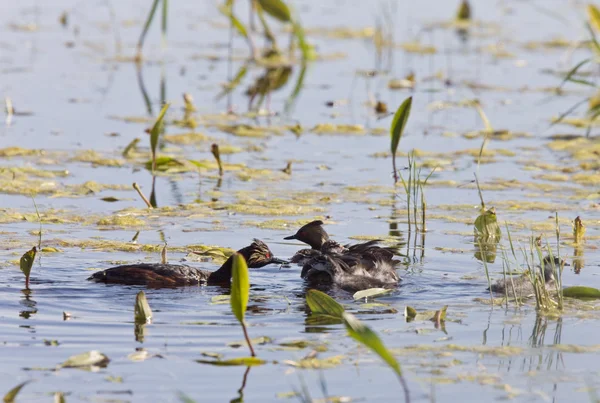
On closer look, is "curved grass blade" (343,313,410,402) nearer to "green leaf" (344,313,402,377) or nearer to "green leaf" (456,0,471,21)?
→ "green leaf" (344,313,402,377)

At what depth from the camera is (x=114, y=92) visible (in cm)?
1360

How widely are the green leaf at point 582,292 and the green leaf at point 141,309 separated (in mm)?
2323

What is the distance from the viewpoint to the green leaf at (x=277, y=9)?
1439cm

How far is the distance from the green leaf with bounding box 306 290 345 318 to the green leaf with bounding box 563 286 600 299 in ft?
4.78

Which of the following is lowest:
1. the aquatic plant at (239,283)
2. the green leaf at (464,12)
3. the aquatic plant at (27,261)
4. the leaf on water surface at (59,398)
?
the leaf on water surface at (59,398)

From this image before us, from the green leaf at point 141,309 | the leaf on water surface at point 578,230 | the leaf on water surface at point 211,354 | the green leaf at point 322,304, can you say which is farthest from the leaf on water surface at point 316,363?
the leaf on water surface at point 578,230

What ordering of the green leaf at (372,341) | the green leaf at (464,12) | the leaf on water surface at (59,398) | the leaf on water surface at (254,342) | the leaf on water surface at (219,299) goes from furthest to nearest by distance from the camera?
the green leaf at (464,12)
the leaf on water surface at (219,299)
the leaf on water surface at (254,342)
the leaf on water surface at (59,398)
the green leaf at (372,341)

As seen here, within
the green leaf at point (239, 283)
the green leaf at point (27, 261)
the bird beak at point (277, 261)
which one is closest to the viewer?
the green leaf at point (239, 283)

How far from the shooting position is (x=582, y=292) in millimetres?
6066

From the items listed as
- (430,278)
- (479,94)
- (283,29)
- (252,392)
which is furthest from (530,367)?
(283,29)

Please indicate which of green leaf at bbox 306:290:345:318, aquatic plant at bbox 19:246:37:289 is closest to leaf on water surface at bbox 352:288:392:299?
green leaf at bbox 306:290:345:318

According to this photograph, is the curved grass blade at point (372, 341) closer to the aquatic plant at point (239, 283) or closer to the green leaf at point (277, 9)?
the aquatic plant at point (239, 283)

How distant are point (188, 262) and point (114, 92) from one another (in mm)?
6999

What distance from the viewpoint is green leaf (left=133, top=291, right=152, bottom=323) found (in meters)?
5.39
